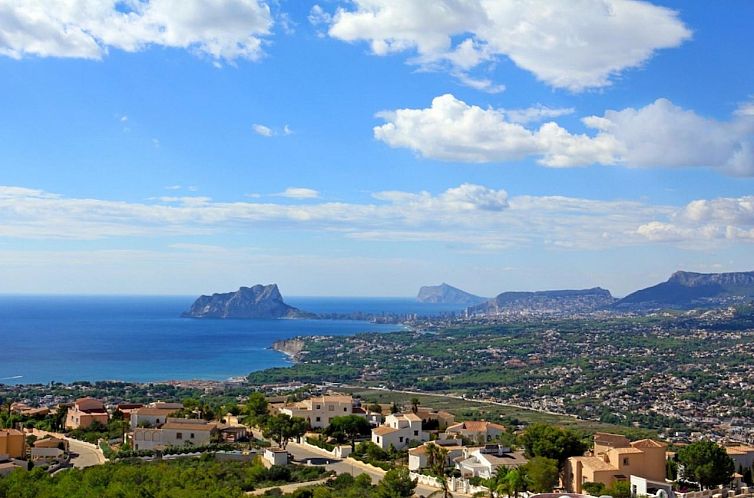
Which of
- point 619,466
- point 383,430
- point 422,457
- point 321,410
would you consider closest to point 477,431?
point 383,430

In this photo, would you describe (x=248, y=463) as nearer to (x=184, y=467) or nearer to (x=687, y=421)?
(x=184, y=467)

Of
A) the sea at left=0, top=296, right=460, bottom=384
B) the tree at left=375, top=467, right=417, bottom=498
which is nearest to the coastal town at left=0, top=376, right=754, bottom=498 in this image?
the tree at left=375, top=467, right=417, bottom=498

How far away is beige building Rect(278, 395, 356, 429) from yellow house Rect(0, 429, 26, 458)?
40.2 ft

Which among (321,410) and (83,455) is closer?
(83,455)

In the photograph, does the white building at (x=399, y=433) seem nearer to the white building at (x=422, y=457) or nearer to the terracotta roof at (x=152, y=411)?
the white building at (x=422, y=457)

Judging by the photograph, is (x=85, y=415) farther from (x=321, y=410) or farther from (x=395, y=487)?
(x=395, y=487)

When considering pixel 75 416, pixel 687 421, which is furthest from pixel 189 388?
pixel 687 421

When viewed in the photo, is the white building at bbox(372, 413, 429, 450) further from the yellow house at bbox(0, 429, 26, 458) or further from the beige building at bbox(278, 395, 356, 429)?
the yellow house at bbox(0, 429, 26, 458)

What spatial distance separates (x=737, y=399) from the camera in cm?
7175

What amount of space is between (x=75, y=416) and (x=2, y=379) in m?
58.5

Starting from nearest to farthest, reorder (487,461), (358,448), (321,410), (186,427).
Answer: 1. (487,461)
2. (358,448)
3. (186,427)
4. (321,410)

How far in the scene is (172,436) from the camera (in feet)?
107

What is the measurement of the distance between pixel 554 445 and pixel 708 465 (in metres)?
5.15

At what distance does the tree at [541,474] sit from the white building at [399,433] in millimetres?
9954
